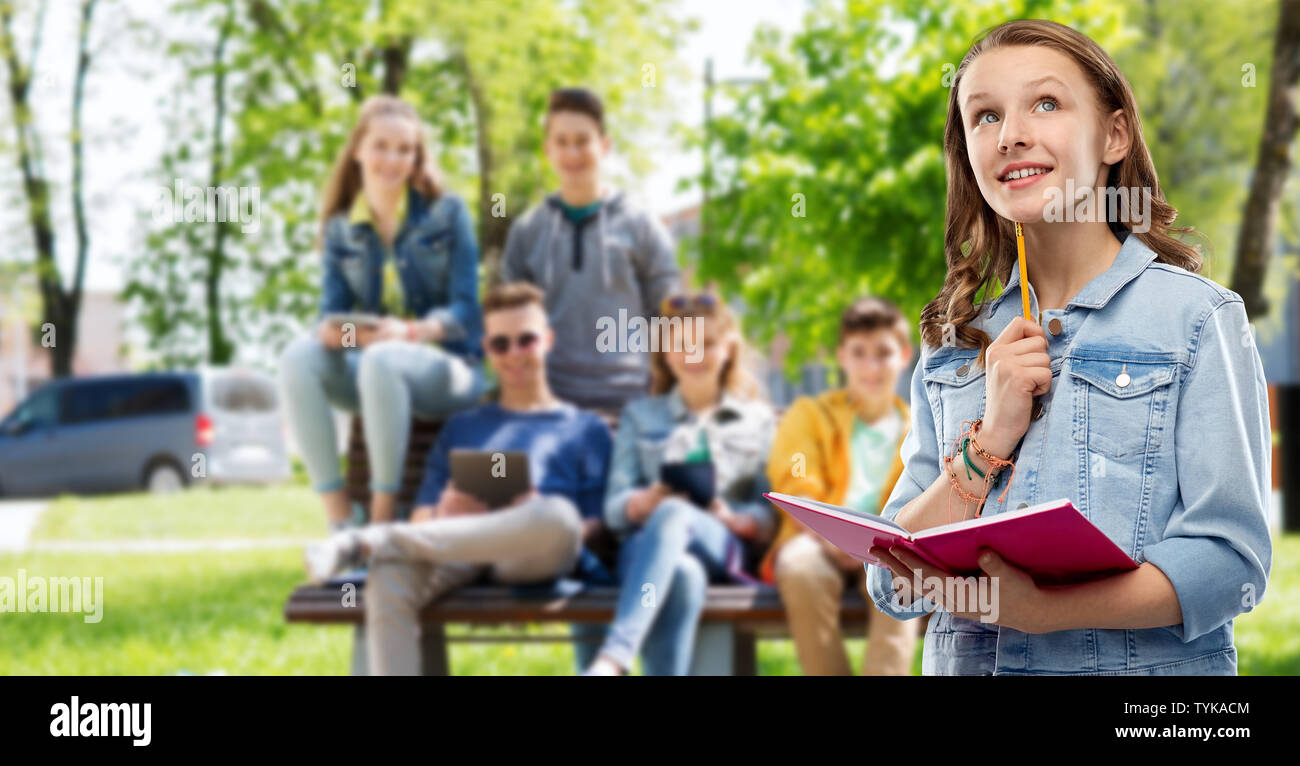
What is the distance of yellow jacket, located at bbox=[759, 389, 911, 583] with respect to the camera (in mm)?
4316

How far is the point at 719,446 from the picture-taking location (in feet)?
14.9

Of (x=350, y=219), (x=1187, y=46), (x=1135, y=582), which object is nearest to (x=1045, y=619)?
(x=1135, y=582)

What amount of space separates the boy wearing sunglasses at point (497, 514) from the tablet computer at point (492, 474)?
4 cm

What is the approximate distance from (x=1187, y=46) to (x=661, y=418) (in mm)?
17703

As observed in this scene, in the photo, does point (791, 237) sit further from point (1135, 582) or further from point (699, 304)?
point (1135, 582)

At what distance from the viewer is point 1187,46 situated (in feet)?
63.8

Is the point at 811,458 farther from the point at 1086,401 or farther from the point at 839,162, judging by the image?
the point at 839,162

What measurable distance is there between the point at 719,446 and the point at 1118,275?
3.01 metres

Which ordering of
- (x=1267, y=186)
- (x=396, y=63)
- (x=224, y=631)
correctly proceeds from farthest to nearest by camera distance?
(x=396, y=63), (x=1267, y=186), (x=224, y=631)

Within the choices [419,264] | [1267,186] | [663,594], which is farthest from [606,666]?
[1267,186]

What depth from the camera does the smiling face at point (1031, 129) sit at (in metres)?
1.53

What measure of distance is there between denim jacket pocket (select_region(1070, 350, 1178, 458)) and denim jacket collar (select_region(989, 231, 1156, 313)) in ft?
0.24

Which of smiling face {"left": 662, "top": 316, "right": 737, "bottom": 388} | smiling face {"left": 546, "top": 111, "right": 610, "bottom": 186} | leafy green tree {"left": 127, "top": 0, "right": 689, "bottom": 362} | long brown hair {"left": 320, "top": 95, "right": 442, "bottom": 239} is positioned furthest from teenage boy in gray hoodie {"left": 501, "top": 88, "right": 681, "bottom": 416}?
leafy green tree {"left": 127, "top": 0, "right": 689, "bottom": 362}

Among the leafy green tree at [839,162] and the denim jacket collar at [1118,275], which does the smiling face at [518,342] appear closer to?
the denim jacket collar at [1118,275]
